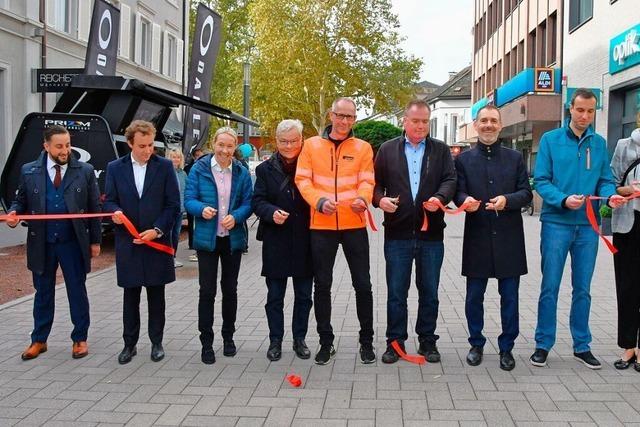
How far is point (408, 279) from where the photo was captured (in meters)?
5.35

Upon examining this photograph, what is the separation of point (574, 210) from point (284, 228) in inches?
87.5

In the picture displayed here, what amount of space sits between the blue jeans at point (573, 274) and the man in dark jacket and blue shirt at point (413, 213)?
827 mm

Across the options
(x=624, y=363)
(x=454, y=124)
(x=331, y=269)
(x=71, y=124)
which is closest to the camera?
(x=624, y=363)

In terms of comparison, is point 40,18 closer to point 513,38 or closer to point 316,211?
point 316,211

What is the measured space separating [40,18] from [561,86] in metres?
16.0

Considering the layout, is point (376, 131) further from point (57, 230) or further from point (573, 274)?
point (57, 230)

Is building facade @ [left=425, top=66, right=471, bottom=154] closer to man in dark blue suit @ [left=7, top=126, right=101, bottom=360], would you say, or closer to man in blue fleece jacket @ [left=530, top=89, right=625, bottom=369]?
man in blue fleece jacket @ [left=530, top=89, right=625, bottom=369]

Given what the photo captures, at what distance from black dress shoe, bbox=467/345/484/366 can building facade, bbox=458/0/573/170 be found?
1257 centimetres

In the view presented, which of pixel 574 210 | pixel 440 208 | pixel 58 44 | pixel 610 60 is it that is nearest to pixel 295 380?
pixel 440 208

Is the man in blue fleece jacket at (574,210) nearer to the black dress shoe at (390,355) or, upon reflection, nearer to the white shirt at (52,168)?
the black dress shoe at (390,355)

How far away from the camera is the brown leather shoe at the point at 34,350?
5.34 meters

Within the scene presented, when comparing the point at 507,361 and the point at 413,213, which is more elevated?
the point at 413,213

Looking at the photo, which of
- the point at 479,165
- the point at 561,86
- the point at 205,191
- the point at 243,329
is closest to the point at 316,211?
the point at 205,191

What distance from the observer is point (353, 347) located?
18.8 feet
